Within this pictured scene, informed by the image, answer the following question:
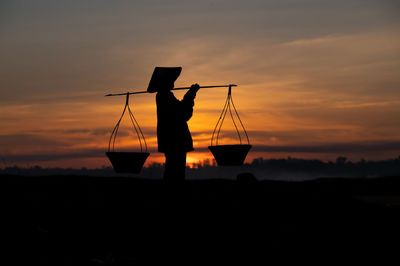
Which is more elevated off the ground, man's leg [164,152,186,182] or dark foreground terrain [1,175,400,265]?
man's leg [164,152,186,182]

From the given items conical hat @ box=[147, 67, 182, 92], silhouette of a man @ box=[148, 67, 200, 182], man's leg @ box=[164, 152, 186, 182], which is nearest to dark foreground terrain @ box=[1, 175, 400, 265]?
man's leg @ box=[164, 152, 186, 182]

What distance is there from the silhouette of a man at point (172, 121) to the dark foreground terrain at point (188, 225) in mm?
368

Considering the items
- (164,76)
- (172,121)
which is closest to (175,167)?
(172,121)

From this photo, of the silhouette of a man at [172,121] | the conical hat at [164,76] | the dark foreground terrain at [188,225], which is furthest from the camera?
the conical hat at [164,76]

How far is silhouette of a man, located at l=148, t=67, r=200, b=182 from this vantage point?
8477 millimetres

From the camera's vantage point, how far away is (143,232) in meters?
7.98

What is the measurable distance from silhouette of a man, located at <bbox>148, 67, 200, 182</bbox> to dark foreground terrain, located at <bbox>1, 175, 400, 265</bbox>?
1.21 ft

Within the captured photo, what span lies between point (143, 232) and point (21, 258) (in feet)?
6.48

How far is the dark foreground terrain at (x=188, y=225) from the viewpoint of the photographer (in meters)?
6.96

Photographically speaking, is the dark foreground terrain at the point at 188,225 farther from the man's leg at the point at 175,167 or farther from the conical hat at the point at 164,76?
the conical hat at the point at 164,76

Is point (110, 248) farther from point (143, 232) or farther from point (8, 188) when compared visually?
point (8, 188)

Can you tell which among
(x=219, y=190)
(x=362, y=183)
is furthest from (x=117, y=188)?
(x=362, y=183)

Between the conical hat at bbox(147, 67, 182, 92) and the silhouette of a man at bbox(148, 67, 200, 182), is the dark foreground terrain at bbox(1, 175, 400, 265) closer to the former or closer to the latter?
the silhouette of a man at bbox(148, 67, 200, 182)

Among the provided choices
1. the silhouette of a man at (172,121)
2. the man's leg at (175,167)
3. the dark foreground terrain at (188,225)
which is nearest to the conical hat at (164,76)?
the silhouette of a man at (172,121)
